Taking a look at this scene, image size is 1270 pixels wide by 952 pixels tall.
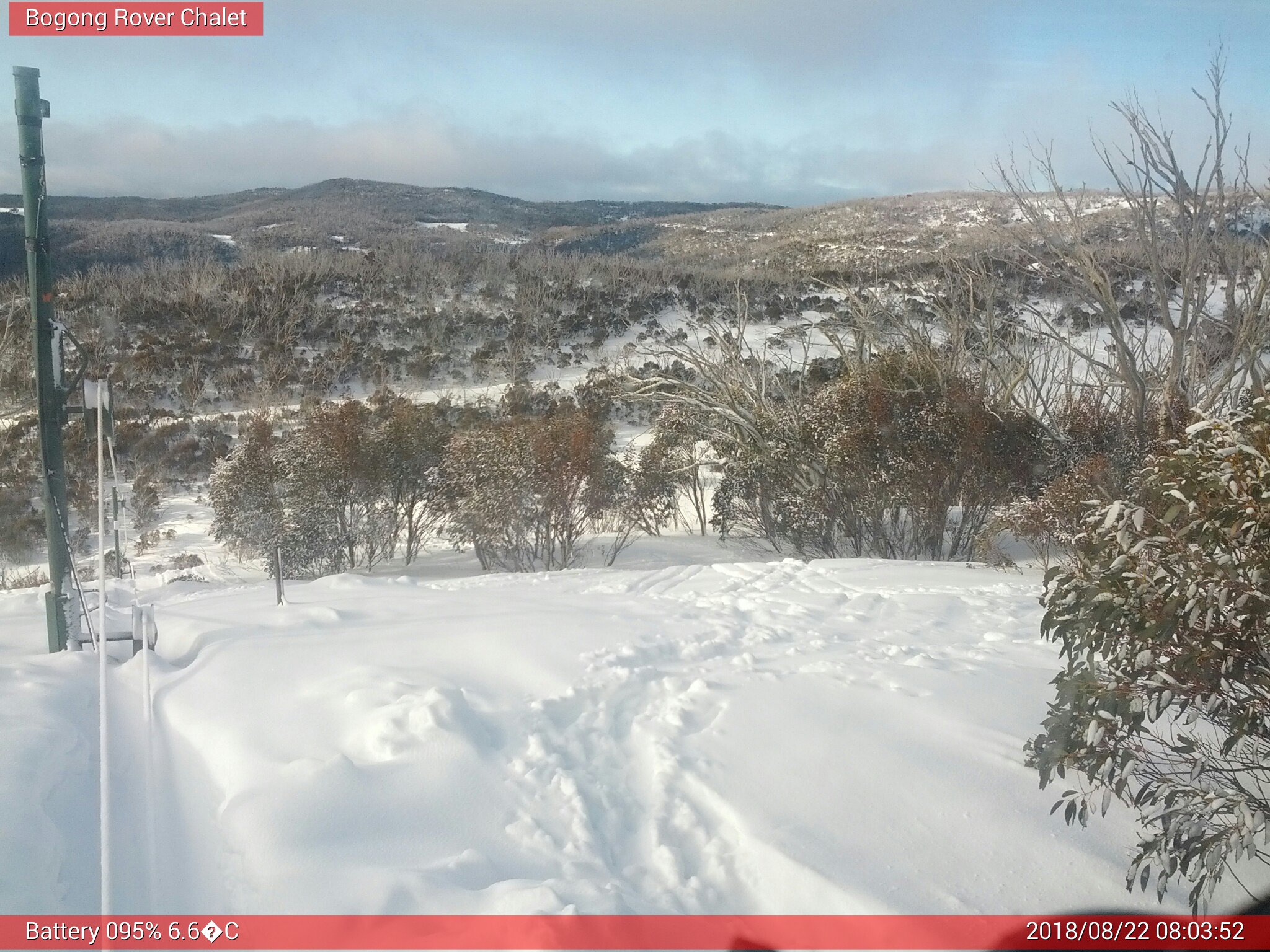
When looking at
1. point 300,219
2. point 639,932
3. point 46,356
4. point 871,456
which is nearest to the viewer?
point 639,932

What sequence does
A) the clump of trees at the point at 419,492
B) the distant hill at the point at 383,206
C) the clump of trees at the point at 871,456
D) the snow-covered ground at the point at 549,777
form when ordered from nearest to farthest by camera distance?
1. the snow-covered ground at the point at 549,777
2. the clump of trees at the point at 871,456
3. the clump of trees at the point at 419,492
4. the distant hill at the point at 383,206

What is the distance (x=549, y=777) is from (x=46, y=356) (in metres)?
4.27

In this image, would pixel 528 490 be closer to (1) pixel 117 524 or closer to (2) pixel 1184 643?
(1) pixel 117 524

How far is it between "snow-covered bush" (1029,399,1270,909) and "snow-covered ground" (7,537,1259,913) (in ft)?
1.34

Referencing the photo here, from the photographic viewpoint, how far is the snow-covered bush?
238 centimetres

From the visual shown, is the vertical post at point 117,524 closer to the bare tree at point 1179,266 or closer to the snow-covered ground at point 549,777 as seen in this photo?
the snow-covered ground at point 549,777

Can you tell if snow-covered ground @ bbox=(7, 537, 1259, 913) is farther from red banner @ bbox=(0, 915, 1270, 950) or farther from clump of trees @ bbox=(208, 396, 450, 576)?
clump of trees @ bbox=(208, 396, 450, 576)

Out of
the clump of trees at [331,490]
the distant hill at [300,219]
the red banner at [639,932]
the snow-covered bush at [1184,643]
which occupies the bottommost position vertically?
the clump of trees at [331,490]

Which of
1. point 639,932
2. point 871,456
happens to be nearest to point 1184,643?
point 639,932

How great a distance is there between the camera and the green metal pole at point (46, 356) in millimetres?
4973

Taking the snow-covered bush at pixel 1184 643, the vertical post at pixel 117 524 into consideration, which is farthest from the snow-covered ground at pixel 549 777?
the vertical post at pixel 117 524

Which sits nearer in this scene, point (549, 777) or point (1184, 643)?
point (1184, 643)

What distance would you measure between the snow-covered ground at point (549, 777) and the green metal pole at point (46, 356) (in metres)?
0.45

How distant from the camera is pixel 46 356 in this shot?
17.3 feet
